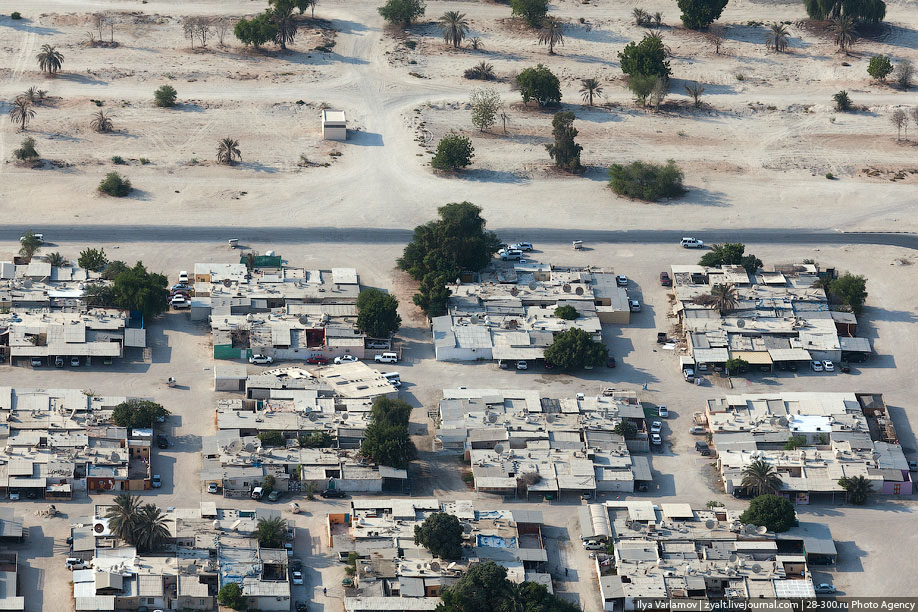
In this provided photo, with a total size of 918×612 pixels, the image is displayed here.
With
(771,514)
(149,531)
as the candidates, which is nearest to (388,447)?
(149,531)

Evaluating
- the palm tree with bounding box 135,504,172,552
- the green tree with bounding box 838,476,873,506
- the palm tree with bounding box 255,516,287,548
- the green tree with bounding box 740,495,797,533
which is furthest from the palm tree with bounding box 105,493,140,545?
the green tree with bounding box 838,476,873,506

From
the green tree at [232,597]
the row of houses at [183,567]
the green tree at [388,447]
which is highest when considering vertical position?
the green tree at [388,447]

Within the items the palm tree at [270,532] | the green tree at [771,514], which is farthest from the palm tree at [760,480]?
the palm tree at [270,532]

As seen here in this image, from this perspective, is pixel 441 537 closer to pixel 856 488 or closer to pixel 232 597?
pixel 232 597

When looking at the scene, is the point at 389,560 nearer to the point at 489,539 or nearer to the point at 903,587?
the point at 489,539

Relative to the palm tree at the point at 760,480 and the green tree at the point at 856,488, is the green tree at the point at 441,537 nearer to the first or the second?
the palm tree at the point at 760,480

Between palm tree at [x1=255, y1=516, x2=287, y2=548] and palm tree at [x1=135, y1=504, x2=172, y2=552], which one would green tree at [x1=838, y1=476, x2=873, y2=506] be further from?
palm tree at [x1=135, y1=504, x2=172, y2=552]
